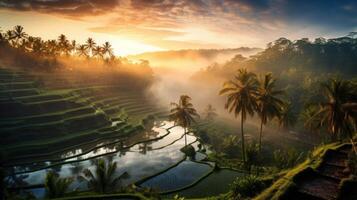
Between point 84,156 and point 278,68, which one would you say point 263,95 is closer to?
point 84,156

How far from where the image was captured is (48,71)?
125062 millimetres

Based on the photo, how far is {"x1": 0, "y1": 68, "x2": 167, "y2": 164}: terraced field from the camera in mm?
64562

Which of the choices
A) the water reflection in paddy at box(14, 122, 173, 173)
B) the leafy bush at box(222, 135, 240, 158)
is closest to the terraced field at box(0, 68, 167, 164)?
the water reflection in paddy at box(14, 122, 173, 173)

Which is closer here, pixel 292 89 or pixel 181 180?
pixel 181 180

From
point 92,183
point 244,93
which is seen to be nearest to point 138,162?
point 92,183

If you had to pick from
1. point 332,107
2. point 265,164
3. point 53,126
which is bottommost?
point 265,164

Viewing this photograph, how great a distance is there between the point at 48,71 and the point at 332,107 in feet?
367

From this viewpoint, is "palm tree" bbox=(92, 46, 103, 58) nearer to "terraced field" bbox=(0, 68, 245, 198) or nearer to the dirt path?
"terraced field" bbox=(0, 68, 245, 198)

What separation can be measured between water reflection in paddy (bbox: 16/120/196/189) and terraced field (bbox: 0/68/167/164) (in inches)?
364

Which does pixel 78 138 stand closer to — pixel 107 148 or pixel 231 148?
pixel 107 148

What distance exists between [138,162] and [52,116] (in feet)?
107

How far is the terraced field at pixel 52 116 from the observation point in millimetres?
64562

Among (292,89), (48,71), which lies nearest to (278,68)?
(292,89)

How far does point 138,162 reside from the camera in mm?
58062
